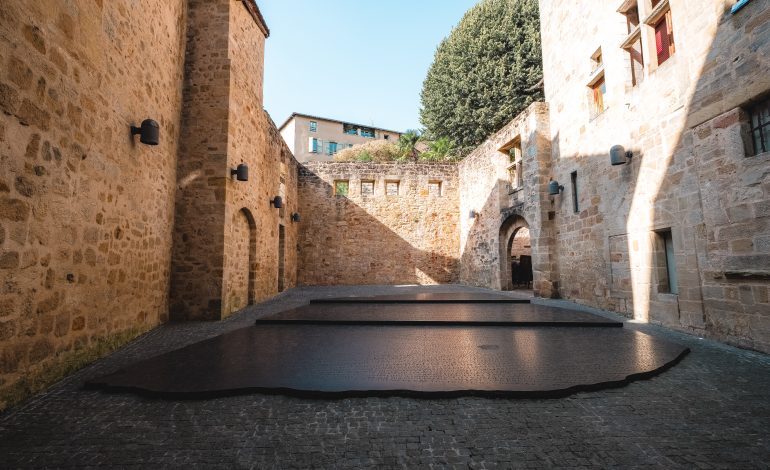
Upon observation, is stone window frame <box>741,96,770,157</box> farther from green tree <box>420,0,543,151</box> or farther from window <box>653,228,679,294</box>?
green tree <box>420,0,543,151</box>

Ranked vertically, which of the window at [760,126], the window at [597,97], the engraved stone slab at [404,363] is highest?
the window at [597,97]

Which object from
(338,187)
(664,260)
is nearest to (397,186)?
(338,187)

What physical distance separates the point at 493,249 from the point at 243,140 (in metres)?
8.30

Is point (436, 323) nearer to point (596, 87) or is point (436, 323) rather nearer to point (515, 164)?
point (596, 87)

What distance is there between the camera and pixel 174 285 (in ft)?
18.7

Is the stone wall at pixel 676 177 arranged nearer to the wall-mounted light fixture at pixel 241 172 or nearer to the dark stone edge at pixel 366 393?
the dark stone edge at pixel 366 393

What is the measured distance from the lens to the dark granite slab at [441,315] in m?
5.12

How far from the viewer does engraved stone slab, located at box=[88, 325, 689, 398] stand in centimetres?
261

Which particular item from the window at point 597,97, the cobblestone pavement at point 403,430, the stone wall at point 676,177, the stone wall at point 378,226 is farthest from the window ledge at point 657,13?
the stone wall at point 378,226

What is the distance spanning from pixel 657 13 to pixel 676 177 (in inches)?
108

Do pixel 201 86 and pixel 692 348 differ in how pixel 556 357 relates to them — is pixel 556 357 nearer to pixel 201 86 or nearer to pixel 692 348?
pixel 692 348

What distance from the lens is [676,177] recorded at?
4699mm

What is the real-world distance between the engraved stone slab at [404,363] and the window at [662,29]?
443 centimetres

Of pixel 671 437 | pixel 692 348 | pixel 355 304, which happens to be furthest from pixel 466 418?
pixel 355 304
